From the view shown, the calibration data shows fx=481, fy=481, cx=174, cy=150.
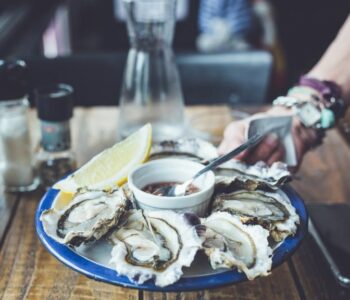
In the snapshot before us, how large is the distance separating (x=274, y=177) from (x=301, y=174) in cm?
31

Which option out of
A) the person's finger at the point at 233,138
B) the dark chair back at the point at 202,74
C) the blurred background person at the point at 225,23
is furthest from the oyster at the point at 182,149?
the blurred background person at the point at 225,23

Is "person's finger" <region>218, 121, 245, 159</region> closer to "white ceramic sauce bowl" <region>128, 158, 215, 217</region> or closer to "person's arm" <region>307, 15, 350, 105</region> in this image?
"white ceramic sauce bowl" <region>128, 158, 215, 217</region>

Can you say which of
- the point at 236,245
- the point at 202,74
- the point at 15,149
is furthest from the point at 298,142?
the point at 202,74

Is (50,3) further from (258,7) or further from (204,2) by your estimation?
(258,7)

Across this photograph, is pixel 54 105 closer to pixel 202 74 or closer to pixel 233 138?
pixel 233 138

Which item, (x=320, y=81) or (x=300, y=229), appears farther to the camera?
(x=320, y=81)


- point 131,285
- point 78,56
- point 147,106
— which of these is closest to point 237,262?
point 131,285

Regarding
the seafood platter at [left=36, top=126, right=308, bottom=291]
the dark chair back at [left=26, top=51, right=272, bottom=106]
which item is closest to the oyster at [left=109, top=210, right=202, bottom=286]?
the seafood platter at [left=36, top=126, right=308, bottom=291]

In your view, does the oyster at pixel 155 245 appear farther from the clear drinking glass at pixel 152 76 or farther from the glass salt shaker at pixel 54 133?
the clear drinking glass at pixel 152 76

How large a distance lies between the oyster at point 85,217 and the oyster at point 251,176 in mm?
158

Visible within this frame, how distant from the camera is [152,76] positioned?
1.11m

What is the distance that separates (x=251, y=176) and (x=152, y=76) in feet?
1.51

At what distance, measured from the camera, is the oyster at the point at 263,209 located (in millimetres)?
603

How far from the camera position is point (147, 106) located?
3.71 feet
